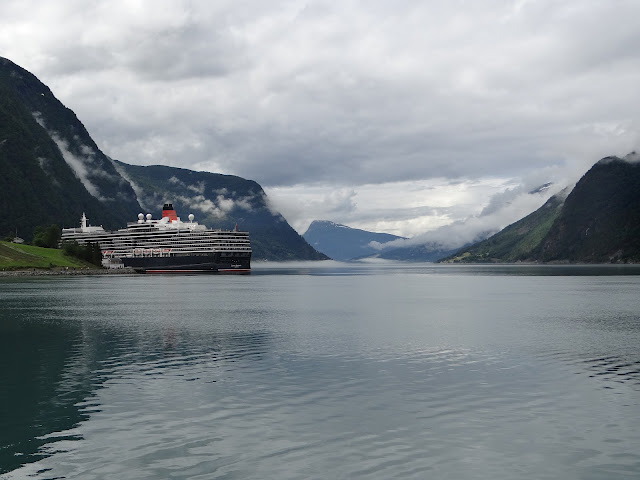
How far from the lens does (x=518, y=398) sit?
37.3m

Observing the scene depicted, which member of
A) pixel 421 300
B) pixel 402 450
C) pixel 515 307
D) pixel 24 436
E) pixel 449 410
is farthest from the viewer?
pixel 421 300

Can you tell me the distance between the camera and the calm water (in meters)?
26.1

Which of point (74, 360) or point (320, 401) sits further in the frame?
point (74, 360)

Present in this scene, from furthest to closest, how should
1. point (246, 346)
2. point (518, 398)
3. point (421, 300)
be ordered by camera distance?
point (421, 300)
point (246, 346)
point (518, 398)

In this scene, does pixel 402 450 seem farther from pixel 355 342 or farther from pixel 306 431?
pixel 355 342

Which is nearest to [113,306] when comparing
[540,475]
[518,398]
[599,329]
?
[599,329]

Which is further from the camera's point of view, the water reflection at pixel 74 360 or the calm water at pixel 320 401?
the water reflection at pixel 74 360

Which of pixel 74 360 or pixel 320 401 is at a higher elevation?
pixel 320 401

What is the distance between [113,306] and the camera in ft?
354

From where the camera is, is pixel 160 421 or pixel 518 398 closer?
pixel 160 421

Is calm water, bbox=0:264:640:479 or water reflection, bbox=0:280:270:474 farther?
water reflection, bbox=0:280:270:474

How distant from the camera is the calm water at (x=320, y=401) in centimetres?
2612

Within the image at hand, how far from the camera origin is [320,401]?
36.6m

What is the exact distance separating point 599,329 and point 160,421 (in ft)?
186
